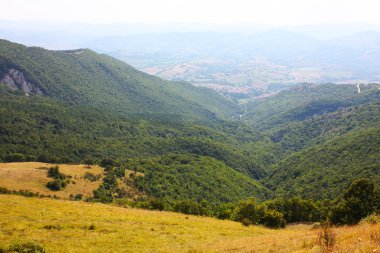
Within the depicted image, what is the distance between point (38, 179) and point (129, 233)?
5753 cm

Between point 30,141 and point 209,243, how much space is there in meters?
127

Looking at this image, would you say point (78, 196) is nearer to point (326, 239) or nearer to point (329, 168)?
point (326, 239)

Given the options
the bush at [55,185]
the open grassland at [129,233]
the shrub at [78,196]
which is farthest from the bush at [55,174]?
the open grassland at [129,233]

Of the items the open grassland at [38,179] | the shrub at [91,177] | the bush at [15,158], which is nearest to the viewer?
the open grassland at [38,179]

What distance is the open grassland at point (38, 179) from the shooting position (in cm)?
7625

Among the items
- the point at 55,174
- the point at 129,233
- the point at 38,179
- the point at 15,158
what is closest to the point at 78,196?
the point at 55,174

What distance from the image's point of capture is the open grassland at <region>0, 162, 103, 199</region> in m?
76.2

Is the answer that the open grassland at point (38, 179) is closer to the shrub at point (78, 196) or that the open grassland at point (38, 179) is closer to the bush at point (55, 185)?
the bush at point (55, 185)

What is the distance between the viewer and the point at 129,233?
34.1 meters

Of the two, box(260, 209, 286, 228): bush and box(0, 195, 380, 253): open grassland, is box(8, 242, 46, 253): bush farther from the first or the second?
box(260, 209, 286, 228): bush

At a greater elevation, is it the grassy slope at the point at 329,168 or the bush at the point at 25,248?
the bush at the point at 25,248

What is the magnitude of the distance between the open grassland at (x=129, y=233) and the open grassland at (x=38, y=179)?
3422 cm

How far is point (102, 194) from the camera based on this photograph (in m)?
88.1

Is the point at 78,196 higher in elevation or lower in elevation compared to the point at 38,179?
Result: lower
